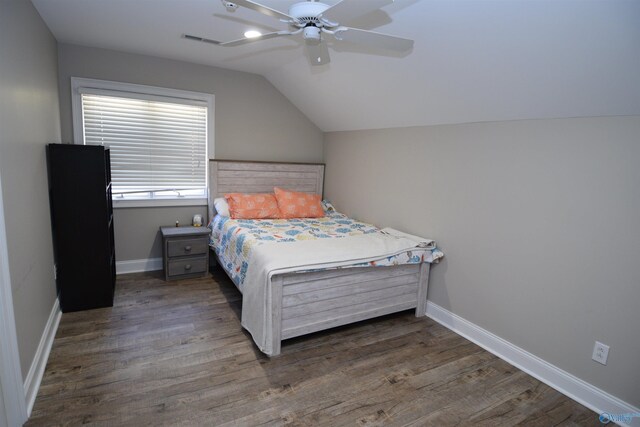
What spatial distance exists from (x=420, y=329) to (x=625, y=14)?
2309mm

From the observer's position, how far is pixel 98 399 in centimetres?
194

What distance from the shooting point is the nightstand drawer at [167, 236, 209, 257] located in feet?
11.8

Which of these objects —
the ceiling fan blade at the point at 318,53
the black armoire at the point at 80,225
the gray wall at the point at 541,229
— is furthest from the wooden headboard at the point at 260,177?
the ceiling fan blade at the point at 318,53

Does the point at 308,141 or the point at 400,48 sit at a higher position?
the point at 400,48

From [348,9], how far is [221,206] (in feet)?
8.90

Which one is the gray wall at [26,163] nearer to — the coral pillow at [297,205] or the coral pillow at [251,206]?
the coral pillow at [251,206]

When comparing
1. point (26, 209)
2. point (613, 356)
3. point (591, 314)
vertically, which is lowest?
point (613, 356)

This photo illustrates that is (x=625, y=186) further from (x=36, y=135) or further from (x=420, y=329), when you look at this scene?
(x=36, y=135)

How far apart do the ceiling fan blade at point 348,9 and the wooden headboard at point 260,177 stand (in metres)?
2.62

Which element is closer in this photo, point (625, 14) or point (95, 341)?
point (625, 14)

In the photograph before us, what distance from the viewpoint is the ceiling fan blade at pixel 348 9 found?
150 cm

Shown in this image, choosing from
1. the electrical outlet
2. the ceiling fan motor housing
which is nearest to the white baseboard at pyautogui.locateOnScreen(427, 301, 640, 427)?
the electrical outlet

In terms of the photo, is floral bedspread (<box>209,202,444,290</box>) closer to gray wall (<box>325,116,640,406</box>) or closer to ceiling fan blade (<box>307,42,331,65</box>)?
gray wall (<box>325,116,640,406</box>)

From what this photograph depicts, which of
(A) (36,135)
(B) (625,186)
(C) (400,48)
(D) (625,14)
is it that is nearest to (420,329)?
(B) (625,186)
